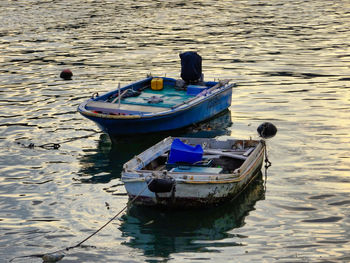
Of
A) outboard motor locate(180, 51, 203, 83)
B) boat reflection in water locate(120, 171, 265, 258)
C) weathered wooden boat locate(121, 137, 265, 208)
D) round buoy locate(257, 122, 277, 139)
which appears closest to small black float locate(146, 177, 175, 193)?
weathered wooden boat locate(121, 137, 265, 208)

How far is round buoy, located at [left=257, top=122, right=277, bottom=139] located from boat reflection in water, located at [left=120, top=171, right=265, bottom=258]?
3.75 metres

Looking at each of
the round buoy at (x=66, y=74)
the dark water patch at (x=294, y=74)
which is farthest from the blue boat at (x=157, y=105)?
the dark water patch at (x=294, y=74)

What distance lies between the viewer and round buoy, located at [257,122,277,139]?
19250mm

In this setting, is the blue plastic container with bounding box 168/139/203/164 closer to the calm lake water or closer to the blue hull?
the calm lake water

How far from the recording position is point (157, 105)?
21438 millimetres

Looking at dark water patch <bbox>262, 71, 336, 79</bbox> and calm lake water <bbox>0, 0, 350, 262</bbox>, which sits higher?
dark water patch <bbox>262, 71, 336, 79</bbox>

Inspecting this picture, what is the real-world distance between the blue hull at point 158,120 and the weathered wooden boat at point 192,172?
2413mm

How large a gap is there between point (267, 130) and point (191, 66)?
5.04 meters

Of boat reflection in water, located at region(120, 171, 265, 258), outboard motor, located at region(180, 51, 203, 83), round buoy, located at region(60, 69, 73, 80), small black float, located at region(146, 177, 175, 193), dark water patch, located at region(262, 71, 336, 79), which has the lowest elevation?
boat reflection in water, located at region(120, 171, 265, 258)

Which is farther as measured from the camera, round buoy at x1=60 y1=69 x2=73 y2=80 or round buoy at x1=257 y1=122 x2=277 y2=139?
round buoy at x1=60 y1=69 x2=73 y2=80

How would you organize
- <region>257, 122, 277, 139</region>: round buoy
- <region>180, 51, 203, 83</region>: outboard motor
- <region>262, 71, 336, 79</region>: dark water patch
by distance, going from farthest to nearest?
<region>262, 71, 336, 79</region>: dark water patch, <region>180, 51, 203, 83</region>: outboard motor, <region>257, 122, 277, 139</region>: round buoy

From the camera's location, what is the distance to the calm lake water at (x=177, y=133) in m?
13.6

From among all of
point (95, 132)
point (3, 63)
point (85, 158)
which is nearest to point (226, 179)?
point (85, 158)

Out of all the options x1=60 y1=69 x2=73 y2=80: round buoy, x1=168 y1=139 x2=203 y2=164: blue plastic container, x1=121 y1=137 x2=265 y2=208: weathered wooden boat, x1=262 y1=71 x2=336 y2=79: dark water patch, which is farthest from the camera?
x1=60 y1=69 x2=73 y2=80: round buoy
